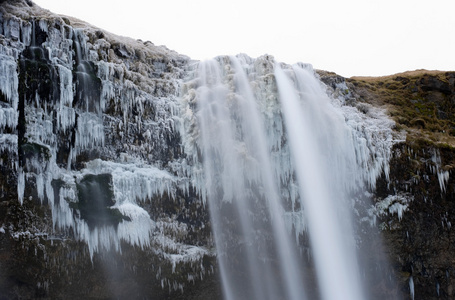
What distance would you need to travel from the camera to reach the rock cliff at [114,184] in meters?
14.1

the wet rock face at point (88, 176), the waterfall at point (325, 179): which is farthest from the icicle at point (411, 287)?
the wet rock face at point (88, 176)

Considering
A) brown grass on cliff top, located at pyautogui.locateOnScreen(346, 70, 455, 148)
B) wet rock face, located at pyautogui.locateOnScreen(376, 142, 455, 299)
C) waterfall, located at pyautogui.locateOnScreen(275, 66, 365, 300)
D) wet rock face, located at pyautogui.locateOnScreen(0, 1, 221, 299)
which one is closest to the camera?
wet rock face, located at pyautogui.locateOnScreen(0, 1, 221, 299)

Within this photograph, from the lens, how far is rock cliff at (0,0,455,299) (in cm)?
1412

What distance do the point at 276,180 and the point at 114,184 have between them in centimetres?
745

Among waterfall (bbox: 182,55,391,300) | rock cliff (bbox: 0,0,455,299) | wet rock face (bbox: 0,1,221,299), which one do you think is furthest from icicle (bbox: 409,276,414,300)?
wet rock face (bbox: 0,1,221,299)

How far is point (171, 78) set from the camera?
755 inches

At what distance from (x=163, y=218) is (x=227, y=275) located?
13.7ft

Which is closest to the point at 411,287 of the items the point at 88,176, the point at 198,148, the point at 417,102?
the point at 417,102

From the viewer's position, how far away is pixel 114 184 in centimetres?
1572

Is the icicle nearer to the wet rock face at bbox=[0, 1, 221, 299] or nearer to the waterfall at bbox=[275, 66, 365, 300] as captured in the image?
the waterfall at bbox=[275, 66, 365, 300]

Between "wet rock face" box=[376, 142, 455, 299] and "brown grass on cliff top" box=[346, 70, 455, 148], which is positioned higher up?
"brown grass on cliff top" box=[346, 70, 455, 148]

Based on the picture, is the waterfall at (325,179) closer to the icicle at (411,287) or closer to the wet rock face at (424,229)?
the wet rock face at (424,229)

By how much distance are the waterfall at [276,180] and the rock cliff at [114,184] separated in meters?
0.84

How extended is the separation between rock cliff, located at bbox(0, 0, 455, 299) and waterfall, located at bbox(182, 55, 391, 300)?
33.2 inches
